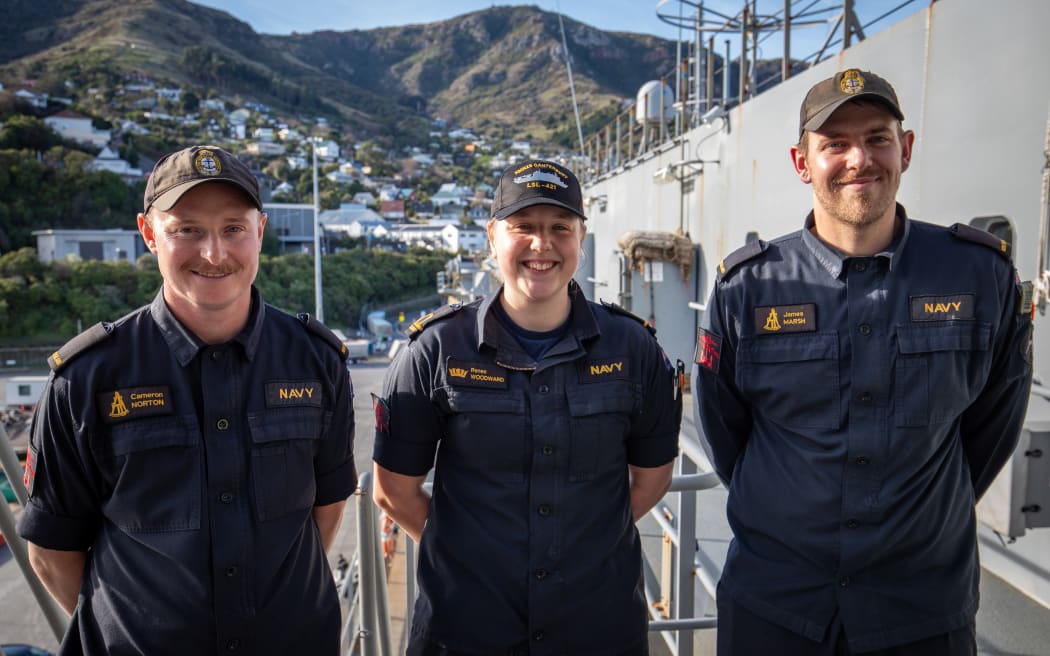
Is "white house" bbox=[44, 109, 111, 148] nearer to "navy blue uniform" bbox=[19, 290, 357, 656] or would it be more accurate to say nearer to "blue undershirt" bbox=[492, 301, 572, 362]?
"navy blue uniform" bbox=[19, 290, 357, 656]

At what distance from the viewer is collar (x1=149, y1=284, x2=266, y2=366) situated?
64.1 inches

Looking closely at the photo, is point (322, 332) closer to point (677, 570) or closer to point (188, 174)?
point (188, 174)

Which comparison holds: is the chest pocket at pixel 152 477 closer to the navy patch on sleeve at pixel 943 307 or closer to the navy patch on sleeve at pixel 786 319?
the navy patch on sleeve at pixel 786 319

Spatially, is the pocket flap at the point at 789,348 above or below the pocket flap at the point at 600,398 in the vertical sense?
above

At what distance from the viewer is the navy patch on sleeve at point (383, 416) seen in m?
1.83

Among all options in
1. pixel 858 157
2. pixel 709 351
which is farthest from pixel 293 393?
pixel 858 157

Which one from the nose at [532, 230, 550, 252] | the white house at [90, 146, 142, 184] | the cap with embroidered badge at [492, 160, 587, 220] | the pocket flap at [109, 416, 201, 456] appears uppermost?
the white house at [90, 146, 142, 184]

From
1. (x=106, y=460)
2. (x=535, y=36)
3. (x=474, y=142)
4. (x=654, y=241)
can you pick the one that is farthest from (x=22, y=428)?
(x=535, y=36)

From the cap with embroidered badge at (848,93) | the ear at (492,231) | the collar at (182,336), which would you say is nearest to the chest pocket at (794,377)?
the cap with embroidered badge at (848,93)

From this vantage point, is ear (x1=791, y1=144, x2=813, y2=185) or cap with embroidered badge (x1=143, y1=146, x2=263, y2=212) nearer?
cap with embroidered badge (x1=143, y1=146, x2=263, y2=212)

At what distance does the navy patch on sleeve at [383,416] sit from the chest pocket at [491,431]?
7.0 inches

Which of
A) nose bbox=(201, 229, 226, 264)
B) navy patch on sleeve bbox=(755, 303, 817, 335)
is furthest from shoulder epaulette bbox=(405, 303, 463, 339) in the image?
navy patch on sleeve bbox=(755, 303, 817, 335)

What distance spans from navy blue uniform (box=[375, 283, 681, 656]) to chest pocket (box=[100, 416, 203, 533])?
493mm

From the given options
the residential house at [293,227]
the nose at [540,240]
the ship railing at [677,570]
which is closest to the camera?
the nose at [540,240]
